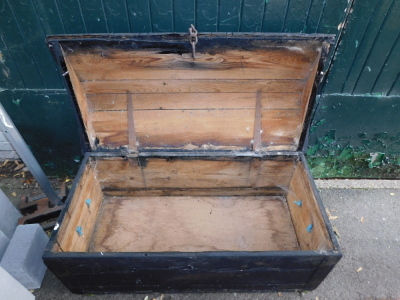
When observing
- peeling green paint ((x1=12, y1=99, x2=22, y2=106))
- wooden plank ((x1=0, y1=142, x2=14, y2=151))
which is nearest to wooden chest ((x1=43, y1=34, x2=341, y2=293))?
peeling green paint ((x1=12, y1=99, x2=22, y2=106))

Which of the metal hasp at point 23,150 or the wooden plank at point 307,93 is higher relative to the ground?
the wooden plank at point 307,93

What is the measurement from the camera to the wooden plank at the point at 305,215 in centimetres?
208

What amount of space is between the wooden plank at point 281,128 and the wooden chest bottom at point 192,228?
0.14m

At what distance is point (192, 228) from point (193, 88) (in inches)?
49.5

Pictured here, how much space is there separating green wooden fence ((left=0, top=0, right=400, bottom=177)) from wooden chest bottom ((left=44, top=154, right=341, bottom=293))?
890mm

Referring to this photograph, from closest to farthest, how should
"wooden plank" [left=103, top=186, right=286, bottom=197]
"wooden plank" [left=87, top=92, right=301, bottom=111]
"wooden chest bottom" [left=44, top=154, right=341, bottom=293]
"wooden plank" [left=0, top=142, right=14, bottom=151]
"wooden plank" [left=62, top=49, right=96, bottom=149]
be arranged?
"wooden chest bottom" [left=44, top=154, right=341, bottom=293]
"wooden plank" [left=62, top=49, right=96, bottom=149]
"wooden plank" [left=87, top=92, right=301, bottom=111]
"wooden plank" [left=103, top=186, right=286, bottom=197]
"wooden plank" [left=0, top=142, right=14, bottom=151]

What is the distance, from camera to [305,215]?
2.41 metres

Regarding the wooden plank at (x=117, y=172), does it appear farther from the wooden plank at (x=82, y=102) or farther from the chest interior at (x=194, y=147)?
the wooden plank at (x=82, y=102)

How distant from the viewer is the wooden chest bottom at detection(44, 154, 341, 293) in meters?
1.89

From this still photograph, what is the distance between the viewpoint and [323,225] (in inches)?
80.6

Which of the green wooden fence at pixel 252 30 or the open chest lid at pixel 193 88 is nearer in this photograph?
the open chest lid at pixel 193 88

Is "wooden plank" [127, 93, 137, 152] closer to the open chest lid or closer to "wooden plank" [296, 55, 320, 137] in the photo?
the open chest lid

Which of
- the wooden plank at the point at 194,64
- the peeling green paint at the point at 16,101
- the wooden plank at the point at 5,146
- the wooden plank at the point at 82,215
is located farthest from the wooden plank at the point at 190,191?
the wooden plank at the point at 5,146

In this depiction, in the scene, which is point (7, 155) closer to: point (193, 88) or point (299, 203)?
point (193, 88)
